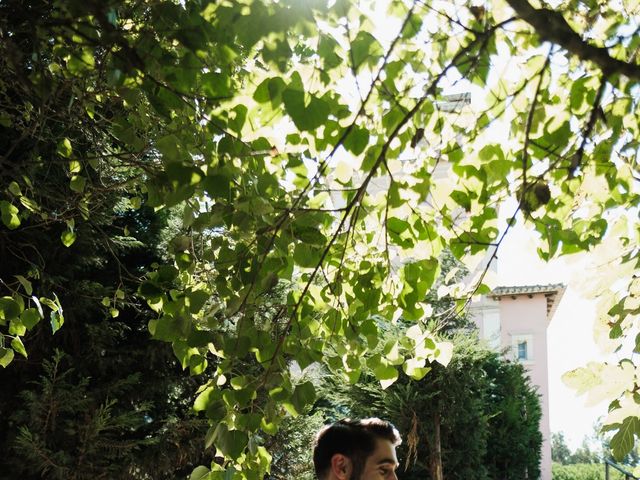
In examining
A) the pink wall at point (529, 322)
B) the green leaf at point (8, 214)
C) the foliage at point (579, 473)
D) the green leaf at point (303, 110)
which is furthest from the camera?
the pink wall at point (529, 322)

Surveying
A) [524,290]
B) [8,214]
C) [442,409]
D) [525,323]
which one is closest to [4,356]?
[8,214]

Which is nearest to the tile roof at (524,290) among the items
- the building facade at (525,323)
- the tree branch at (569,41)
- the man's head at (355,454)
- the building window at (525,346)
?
the building facade at (525,323)

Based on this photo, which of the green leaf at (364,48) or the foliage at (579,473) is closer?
the green leaf at (364,48)

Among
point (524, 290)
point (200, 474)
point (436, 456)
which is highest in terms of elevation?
point (524, 290)

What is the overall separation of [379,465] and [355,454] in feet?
0.42

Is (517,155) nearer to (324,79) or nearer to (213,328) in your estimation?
(324,79)

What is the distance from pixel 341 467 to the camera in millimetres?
3631

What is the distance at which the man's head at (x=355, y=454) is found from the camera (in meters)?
3.64

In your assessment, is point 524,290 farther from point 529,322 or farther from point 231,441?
point 231,441

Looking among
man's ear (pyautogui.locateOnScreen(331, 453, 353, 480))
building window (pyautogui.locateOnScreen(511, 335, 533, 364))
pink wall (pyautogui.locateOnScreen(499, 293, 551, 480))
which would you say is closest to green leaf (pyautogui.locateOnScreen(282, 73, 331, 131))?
man's ear (pyautogui.locateOnScreen(331, 453, 353, 480))

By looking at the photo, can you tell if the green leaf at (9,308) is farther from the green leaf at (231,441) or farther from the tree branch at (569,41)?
the tree branch at (569,41)

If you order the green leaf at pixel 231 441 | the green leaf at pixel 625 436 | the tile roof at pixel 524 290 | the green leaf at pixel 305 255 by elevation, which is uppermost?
the tile roof at pixel 524 290

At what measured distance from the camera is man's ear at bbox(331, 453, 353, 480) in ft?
11.9

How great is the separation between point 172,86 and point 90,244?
584 centimetres
